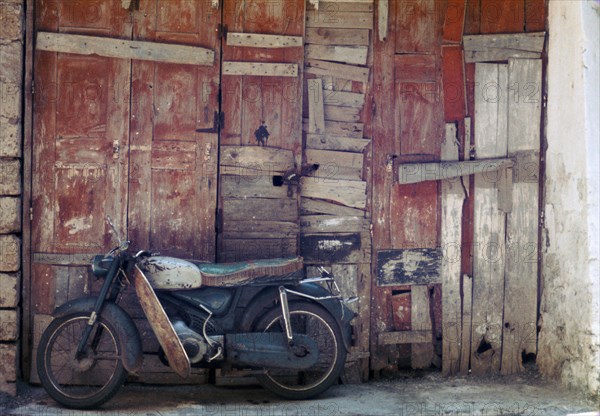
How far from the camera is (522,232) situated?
6645 mm

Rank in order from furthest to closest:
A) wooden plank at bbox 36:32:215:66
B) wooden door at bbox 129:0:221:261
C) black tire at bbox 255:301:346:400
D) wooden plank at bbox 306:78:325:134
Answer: wooden plank at bbox 306:78:325:134, wooden door at bbox 129:0:221:261, wooden plank at bbox 36:32:215:66, black tire at bbox 255:301:346:400

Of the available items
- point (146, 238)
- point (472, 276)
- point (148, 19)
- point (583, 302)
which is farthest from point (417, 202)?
point (148, 19)

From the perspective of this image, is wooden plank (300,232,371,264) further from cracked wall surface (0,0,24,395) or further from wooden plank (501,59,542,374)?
cracked wall surface (0,0,24,395)

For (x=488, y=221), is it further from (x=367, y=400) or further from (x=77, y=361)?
(x=77, y=361)

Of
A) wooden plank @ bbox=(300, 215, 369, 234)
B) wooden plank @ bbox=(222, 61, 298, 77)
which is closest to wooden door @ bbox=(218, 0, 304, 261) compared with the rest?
wooden plank @ bbox=(222, 61, 298, 77)

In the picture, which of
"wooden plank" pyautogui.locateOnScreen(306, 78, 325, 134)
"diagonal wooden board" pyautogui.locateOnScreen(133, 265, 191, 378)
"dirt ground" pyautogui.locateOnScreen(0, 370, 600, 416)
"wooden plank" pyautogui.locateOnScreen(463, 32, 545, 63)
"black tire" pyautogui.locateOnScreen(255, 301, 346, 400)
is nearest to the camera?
"diagonal wooden board" pyautogui.locateOnScreen(133, 265, 191, 378)

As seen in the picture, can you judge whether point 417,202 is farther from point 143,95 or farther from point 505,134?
point 143,95

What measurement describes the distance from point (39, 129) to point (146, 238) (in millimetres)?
1201

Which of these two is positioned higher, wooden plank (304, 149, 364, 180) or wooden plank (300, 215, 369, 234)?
wooden plank (304, 149, 364, 180)

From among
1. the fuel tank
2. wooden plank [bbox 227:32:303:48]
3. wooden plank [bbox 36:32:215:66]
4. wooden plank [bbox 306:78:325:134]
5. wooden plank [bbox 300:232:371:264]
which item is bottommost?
the fuel tank

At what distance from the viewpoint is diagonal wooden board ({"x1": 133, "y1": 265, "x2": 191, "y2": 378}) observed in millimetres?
5664

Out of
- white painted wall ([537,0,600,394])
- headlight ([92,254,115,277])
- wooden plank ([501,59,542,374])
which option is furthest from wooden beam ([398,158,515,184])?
headlight ([92,254,115,277])

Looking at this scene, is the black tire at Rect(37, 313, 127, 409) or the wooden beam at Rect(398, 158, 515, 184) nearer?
the black tire at Rect(37, 313, 127, 409)

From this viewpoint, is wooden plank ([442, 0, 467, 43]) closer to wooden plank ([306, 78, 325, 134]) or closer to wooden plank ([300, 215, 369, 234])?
wooden plank ([306, 78, 325, 134])
